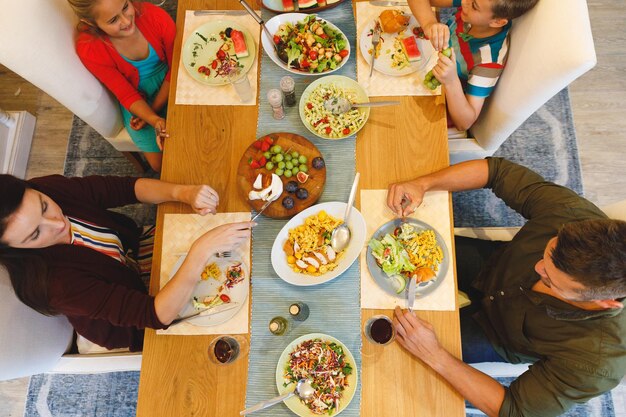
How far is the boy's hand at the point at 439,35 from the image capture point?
5.24 ft

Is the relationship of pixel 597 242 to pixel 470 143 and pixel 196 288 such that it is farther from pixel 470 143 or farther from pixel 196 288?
pixel 196 288

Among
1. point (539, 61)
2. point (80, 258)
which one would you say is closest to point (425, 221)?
point (539, 61)

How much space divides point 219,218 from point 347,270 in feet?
1.67

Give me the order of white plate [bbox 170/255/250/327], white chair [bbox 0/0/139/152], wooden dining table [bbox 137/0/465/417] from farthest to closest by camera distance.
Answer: white chair [bbox 0/0/139/152]
white plate [bbox 170/255/250/327]
wooden dining table [bbox 137/0/465/417]

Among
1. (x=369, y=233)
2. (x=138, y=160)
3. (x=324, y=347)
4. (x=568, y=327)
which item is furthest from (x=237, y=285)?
(x=138, y=160)

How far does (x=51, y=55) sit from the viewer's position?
66.3 inches

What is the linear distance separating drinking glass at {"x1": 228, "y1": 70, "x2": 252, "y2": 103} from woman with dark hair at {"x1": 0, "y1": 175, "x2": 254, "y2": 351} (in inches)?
16.8

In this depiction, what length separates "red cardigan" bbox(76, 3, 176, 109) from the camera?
6.01ft

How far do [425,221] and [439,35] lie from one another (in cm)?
70

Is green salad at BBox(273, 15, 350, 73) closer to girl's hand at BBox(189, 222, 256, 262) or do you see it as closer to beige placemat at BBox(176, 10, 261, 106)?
beige placemat at BBox(176, 10, 261, 106)

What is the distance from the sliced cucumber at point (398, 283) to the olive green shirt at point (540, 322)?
41 centimetres

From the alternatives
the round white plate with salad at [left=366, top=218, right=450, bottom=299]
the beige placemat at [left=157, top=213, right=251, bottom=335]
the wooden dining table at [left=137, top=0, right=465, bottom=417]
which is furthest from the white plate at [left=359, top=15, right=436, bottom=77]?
the beige placemat at [left=157, top=213, right=251, bottom=335]

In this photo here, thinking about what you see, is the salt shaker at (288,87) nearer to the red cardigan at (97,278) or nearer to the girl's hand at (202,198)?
the girl's hand at (202,198)

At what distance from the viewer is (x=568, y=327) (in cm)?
132
